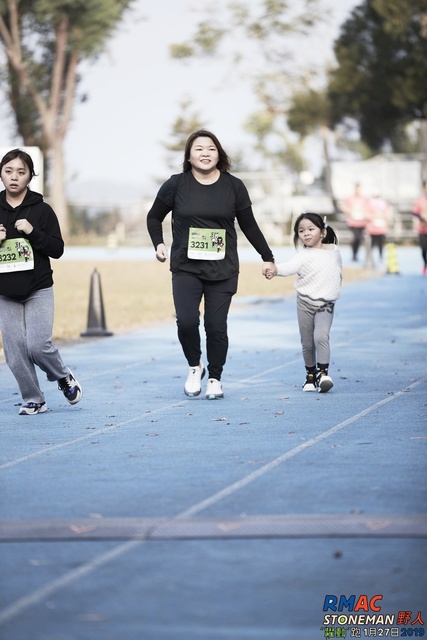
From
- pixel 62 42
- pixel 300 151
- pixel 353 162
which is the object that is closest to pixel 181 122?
pixel 300 151

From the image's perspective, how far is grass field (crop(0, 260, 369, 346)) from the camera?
1983cm

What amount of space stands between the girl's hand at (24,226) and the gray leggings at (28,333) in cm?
51

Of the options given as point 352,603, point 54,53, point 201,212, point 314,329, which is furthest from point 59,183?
point 352,603

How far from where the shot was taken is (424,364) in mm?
13266

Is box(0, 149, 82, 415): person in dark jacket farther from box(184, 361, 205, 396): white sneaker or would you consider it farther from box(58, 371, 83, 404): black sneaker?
box(184, 361, 205, 396): white sneaker

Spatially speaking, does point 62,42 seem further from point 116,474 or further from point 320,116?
point 116,474

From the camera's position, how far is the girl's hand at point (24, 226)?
376 inches

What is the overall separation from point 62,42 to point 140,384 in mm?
49291

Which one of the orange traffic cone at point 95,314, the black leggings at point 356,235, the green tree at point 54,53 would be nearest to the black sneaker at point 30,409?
the orange traffic cone at point 95,314

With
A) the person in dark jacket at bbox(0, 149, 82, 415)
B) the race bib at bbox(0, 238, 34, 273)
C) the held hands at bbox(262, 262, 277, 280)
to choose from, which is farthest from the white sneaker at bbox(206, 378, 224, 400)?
the race bib at bbox(0, 238, 34, 273)

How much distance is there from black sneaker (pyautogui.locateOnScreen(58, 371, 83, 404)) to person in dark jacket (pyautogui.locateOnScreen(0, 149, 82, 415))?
181mm

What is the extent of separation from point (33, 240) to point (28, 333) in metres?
0.67

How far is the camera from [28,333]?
389 inches

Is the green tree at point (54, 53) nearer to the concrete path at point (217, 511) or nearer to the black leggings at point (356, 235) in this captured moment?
the black leggings at point (356, 235)
